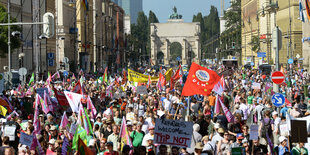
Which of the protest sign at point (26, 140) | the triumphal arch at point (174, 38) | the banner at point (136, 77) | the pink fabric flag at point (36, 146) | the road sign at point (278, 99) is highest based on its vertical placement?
the triumphal arch at point (174, 38)

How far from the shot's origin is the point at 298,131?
12664mm

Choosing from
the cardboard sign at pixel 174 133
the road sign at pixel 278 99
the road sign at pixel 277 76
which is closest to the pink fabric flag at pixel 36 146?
the cardboard sign at pixel 174 133

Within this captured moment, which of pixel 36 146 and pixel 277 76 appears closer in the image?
pixel 36 146

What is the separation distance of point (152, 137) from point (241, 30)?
103495mm

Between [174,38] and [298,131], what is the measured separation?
165 m

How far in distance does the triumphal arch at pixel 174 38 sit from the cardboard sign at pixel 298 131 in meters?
160

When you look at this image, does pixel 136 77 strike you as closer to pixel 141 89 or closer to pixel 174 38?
pixel 141 89

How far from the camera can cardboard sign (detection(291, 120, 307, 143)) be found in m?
12.6

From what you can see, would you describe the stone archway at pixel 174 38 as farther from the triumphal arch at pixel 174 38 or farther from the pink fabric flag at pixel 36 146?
the pink fabric flag at pixel 36 146

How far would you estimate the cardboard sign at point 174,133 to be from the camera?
12.9 metres

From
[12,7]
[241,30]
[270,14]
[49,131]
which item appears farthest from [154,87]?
[241,30]

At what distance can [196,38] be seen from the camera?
178375 millimetres

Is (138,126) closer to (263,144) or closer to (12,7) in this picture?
(263,144)

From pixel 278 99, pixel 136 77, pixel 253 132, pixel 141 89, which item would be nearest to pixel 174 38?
pixel 136 77
